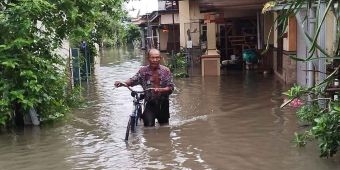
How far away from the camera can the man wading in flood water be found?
8906mm

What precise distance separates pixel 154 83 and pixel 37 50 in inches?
106

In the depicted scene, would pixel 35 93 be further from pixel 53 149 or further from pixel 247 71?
pixel 247 71

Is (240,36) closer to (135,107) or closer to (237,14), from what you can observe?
(237,14)

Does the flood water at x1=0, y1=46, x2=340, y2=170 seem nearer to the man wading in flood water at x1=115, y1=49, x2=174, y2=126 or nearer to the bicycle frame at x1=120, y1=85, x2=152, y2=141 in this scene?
the bicycle frame at x1=120, y1=85, x2=152, y2=141

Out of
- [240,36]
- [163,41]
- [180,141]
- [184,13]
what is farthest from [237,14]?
[163,41]

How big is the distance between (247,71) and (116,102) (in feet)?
29.9

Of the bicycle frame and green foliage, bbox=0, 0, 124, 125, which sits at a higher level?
green foliage, bbox=0, 0, 124, 125

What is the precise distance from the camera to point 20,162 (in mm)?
7293

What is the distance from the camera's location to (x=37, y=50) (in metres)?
10.2

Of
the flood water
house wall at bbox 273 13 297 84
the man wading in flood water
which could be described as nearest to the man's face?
the man wading in flood water

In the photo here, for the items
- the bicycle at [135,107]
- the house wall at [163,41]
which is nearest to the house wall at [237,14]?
the bicycle at [135,107]

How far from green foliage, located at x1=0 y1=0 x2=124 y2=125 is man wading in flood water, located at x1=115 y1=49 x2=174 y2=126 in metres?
1.92

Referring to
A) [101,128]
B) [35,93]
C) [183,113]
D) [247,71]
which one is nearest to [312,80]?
[183,113]

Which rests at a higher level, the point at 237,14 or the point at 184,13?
the point at 184,13
